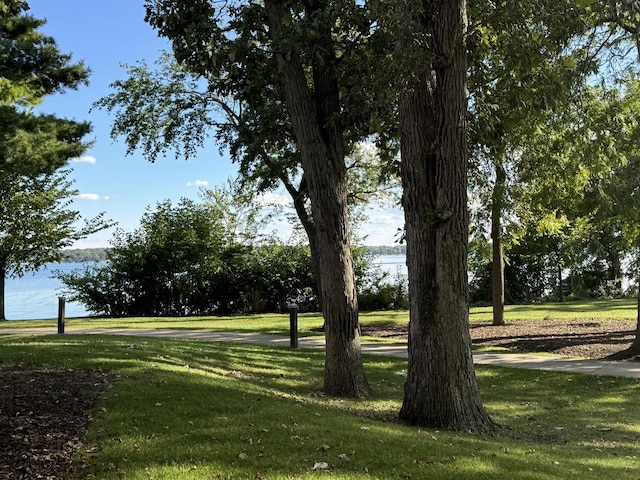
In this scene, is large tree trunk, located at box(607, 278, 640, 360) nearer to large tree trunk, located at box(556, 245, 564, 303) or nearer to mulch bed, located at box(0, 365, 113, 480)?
mulch bed, located at box(0, 365, 113, 480)

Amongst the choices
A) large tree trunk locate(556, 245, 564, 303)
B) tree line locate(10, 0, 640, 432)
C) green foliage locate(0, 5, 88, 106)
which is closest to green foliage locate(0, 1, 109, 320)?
green foliage locate(0, 5, 88, 106)

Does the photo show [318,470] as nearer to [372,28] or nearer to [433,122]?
[433,122]

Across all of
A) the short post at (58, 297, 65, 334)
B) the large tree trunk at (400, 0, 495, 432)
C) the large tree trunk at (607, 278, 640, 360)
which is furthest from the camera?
the short post at (58, 297, 65, 334)

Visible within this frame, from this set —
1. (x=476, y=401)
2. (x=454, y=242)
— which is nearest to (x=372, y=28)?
(x=454, y=242)

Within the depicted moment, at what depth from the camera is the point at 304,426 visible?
239 inches

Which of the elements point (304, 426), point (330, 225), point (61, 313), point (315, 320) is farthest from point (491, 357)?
point (61, 313)

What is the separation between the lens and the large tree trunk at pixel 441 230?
716 cm

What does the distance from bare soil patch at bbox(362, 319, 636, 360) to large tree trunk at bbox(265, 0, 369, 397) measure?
6.21 meters

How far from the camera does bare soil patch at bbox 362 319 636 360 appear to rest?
524 inches

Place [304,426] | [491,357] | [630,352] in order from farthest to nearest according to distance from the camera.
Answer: [491,357]
[630,352]
[304,426]

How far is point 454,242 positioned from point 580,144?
5334 millimetres

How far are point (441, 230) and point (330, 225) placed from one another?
7.06ft

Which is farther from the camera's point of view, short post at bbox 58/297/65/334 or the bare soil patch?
short post at bbox 58/297/65/334

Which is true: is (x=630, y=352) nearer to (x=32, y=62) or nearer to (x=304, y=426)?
(x=304, y=426)
